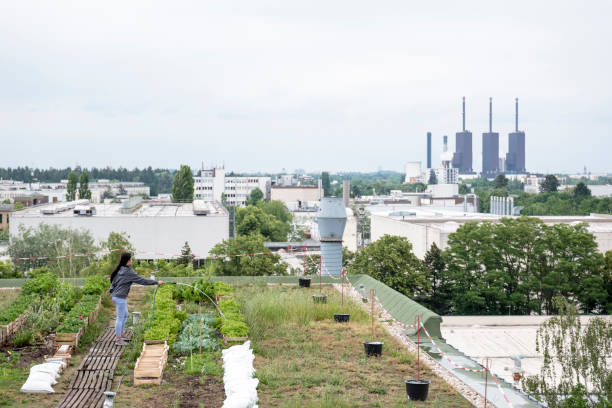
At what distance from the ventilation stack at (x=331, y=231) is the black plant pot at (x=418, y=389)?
1375cm

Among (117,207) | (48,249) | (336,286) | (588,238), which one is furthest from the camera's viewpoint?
(117,207)

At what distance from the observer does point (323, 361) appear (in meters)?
12.0

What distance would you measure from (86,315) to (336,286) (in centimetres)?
1004

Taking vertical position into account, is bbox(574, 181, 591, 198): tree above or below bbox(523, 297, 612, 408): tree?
above

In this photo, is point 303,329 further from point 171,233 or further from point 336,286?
point 171,233

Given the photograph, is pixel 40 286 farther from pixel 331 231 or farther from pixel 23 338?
pixel 331 231

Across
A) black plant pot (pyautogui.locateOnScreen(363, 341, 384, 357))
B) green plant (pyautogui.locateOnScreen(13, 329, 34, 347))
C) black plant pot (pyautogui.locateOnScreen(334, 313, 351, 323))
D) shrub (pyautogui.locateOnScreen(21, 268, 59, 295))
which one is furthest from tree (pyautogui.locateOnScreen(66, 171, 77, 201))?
black plant pot (pyautogui.locateOnScreen(363, 341, 384, 357))

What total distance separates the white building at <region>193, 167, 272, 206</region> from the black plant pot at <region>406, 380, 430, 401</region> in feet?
489

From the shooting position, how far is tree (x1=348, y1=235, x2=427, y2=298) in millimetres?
39375

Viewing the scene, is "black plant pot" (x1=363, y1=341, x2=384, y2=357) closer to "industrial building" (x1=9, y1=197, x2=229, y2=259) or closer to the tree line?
the tree line

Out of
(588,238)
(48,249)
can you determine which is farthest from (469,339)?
(48,249)

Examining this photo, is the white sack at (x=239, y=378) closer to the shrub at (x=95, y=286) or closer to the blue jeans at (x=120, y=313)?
the blue jeans at (x=120, y=313)

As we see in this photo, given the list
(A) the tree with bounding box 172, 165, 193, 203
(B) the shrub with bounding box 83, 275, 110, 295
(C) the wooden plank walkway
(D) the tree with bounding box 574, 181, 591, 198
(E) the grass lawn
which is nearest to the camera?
(C) the wooden plank walkway

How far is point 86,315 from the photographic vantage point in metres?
13.4
